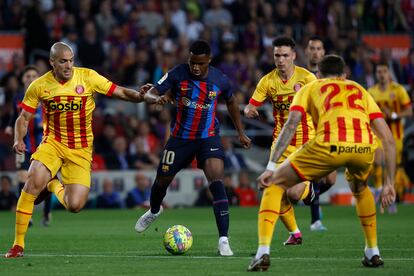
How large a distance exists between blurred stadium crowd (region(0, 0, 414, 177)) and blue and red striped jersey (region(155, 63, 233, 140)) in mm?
11161

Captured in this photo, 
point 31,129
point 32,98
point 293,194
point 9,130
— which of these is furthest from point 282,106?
point 9,130

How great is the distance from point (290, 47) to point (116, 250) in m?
3.55

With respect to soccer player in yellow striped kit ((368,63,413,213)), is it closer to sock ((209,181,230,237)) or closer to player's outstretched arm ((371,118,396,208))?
sock ((209,181,230,237))

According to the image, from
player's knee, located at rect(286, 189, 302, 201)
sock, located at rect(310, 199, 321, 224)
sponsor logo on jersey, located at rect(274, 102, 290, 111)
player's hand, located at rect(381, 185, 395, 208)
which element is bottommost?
sock, located at rect(310, 199, 321, 224)

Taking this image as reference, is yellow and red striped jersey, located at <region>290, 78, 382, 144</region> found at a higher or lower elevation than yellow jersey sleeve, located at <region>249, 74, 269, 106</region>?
higher

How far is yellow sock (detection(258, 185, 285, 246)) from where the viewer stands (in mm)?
11094

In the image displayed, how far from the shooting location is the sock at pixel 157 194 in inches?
580

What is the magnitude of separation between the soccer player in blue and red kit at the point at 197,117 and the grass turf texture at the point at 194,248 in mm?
1052

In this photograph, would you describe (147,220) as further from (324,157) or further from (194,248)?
(324,157)

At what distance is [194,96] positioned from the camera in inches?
556

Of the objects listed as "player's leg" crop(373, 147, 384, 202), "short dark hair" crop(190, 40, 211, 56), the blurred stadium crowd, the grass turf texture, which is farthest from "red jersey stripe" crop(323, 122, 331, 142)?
the blurred stadium crowd

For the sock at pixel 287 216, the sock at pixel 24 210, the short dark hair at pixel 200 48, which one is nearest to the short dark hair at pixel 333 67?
the short dark hair at pixel 200 48

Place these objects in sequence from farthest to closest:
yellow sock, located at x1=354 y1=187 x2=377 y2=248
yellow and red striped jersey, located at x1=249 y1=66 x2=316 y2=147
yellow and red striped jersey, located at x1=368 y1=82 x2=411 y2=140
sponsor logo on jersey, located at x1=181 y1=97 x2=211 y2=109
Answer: yellow and red striped jersey, located at x1=368 y1=82 x2=411 y2=140, yellow and red striped jersey, located at x1=249 y1=66 x2=316 y2=147, sponsor logo on jersey, located at x1=181 y1=97 x2=211 y2=109, yellow sock, located at x1=354 y1=187 x2=377 y2=248

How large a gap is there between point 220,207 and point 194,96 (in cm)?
145
